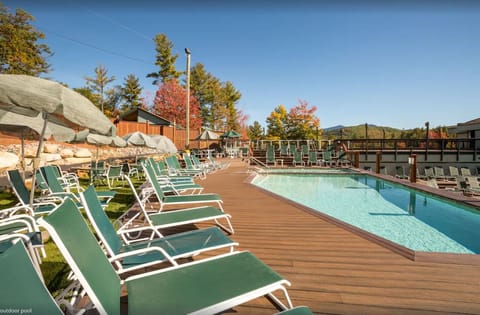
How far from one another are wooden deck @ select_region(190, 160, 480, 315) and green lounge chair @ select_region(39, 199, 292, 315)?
42 cm

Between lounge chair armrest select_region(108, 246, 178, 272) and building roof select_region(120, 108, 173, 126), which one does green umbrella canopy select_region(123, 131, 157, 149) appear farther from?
building roof select_region(120, 108, 173, 126)

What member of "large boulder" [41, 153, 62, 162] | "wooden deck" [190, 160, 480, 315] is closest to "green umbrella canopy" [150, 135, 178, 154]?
"large boulder" [41, 153, 62, 162]

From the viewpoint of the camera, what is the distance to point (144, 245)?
82.0 inches

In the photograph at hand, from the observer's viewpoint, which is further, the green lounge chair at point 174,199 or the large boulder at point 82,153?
the large boulder at point 82,153

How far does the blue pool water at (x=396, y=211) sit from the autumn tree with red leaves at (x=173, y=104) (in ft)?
69.1

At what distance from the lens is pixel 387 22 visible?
12180 mm

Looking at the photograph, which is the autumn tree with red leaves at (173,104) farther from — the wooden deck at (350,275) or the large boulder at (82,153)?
the wooden deck at (350,275)

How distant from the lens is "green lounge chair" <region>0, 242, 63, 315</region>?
0.79 m

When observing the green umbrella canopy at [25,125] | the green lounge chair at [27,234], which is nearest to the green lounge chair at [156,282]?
the green lounge chair at [27,234]

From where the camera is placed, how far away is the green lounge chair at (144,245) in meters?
1.73

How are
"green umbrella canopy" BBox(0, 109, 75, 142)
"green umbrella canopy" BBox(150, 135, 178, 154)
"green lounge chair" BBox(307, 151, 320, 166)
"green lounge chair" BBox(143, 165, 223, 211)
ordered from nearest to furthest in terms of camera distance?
"green lounge chair" BBox(143, 165, 223, 211) → "green umbrella canopy" BBox(0, 109, 75, 142) → "green umbrella canopy" BBox(150, 135, 178, 154) → "green lounge chair" BBox(307, 151, 320, 166)

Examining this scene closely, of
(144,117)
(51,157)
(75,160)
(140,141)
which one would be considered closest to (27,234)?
(140,141)

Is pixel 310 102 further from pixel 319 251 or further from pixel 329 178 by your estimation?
pixel 319 251

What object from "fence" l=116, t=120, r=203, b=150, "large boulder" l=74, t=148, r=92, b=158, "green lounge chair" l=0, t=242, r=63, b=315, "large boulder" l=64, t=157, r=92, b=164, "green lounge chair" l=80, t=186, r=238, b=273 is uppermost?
"fence" l=116, t=120, r=203, b=150
